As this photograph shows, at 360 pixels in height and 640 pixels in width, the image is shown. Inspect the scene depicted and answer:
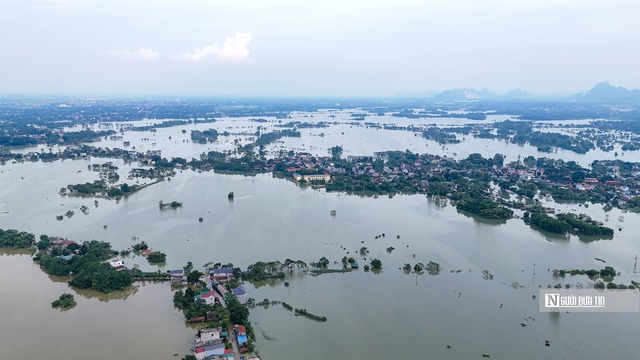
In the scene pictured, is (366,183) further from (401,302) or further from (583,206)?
(401,302)

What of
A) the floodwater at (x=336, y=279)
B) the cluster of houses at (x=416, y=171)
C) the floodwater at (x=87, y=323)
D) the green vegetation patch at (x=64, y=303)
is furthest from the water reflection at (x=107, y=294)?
the cluster of houses at (x=416, y=171)

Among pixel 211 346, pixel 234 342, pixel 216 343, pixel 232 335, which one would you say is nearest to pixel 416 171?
pixel 232 335

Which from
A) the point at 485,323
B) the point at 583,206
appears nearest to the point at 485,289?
the point at 485,323

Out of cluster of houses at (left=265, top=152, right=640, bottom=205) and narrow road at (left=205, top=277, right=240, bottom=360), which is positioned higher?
cluster of houses at (left=265, top=152, right=640, bottom=205)

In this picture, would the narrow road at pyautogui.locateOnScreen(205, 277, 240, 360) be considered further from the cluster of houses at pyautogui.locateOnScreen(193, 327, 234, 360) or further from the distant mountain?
the distant mountain
